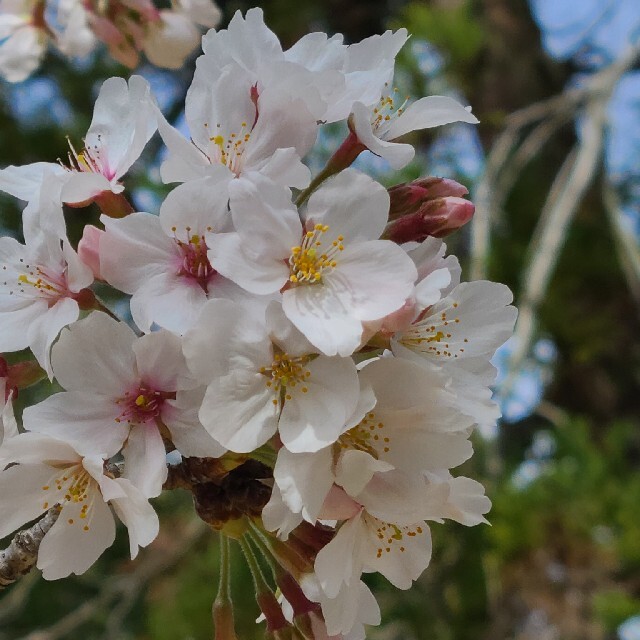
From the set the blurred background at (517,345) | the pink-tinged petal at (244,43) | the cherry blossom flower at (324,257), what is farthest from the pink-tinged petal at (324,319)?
the blurred background at (517,345)

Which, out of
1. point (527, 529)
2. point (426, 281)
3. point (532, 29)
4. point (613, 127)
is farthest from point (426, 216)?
point (532, 29)

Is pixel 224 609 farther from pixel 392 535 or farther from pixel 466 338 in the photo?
pixel 466 338

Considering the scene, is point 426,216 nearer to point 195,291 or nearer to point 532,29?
point 195,291

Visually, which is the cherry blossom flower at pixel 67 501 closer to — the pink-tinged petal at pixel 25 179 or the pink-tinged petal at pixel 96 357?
the pink-tinged petal at pixel 96 357

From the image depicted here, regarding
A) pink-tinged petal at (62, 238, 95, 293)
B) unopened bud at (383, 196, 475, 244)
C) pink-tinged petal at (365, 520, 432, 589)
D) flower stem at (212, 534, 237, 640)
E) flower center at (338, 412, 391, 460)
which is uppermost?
unopened bud at (383, 196, 475, 244)

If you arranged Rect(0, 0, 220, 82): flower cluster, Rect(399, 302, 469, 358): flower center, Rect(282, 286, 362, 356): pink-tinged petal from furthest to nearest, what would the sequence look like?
Rect(0, 0, 220, 82): flower cluster < Rect(399, 302, 469, 358): flower center < Rect(282, 286, 362, 356): pink-tinged petal

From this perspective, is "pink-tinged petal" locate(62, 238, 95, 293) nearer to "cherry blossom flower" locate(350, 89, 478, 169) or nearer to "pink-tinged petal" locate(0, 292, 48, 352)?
"pink-tinged petal" locate(0, 292, 48, 352)

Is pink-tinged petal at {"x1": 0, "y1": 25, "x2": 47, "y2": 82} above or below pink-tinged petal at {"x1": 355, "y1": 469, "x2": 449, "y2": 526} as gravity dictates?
below

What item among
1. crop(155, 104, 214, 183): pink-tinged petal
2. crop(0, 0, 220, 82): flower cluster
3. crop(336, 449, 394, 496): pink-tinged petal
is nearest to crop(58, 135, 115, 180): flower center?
crop(155, 104, 214, 183): pink-tinged petal
